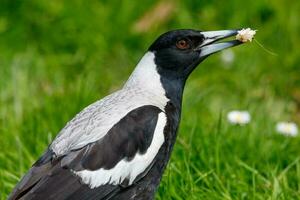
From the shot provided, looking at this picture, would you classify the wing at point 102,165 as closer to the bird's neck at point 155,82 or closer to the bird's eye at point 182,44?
the bird's neck at point 155,82

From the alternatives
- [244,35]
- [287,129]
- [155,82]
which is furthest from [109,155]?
[287,129]

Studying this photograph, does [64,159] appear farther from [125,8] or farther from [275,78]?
[125,8]

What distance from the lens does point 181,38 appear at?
4.36 metres

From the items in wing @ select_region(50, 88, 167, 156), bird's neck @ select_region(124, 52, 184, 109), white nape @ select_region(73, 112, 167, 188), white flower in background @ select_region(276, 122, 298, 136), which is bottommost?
white flower in background @ select_region(276, 122, 298, 136)

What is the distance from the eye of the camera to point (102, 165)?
3871 millimetres

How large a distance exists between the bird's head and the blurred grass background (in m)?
0.45

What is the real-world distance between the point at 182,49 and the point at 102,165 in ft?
2.59

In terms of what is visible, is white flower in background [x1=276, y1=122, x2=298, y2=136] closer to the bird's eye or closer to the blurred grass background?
the blurred grass background

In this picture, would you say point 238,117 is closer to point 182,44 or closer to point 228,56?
point 182,44

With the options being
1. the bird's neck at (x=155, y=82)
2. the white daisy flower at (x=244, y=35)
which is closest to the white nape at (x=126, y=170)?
the bird's neck at (x=155, y=82)

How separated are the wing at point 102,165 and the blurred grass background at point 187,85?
0.41 meters

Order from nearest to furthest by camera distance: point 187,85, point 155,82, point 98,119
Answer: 1. point 98,119
2. point 155,82
3. point 187,85

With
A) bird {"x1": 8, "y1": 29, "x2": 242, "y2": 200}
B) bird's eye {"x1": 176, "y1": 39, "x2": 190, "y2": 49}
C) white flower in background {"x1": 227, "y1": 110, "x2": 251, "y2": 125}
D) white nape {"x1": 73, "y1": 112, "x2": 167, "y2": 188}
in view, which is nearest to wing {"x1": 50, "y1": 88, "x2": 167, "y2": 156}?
bird {"x1": 8, "y1": 29, "x2": 242, "y2": 200}

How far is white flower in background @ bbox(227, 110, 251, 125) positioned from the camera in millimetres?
5008
